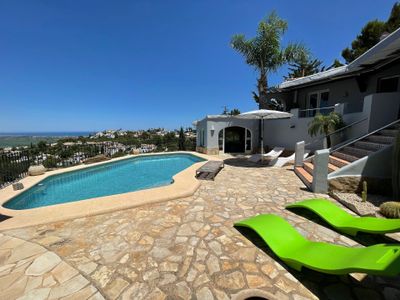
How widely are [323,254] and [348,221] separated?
1.82 metres

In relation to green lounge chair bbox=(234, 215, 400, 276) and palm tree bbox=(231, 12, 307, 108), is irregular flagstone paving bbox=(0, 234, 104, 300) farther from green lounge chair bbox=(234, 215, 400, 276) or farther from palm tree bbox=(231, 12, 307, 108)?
palm tree bbox=(231, 12, 307, 108)

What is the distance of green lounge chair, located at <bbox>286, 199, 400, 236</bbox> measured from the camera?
3.46 metres

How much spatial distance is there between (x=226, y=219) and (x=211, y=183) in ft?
9.75

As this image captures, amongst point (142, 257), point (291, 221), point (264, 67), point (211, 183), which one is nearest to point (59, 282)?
point (142, 257)

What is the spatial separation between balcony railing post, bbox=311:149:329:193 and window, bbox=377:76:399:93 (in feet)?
25.0

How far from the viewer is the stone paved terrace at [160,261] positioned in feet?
8.23

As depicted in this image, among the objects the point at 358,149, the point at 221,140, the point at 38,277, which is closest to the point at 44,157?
the point at 38,277

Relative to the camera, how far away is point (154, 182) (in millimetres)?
9430

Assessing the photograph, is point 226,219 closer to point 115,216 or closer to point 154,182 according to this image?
point 115,216

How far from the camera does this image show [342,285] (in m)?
2.58

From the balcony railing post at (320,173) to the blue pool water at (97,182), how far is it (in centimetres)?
605

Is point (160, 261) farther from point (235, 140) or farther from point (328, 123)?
point (235, 140)

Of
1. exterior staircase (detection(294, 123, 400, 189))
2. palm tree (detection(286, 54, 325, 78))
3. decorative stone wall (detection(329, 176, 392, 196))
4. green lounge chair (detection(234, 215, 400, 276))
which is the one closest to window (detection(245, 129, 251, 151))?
exterior staircase (detection(294, 123, 400, 189))

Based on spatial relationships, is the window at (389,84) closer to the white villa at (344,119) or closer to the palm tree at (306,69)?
the white villa at (344,119)
